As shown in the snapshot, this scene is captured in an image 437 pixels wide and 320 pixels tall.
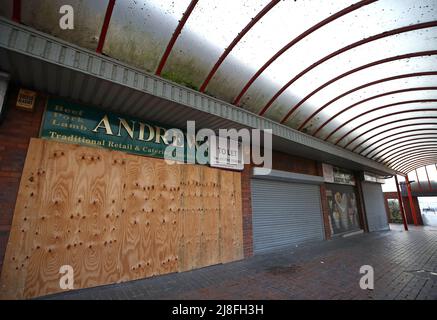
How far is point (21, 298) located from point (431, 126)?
52.4 ft

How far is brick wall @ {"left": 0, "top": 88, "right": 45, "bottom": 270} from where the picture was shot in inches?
141

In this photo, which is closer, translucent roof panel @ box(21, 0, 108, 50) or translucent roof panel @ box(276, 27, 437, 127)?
translucent roof panel @ box(21, 0, 108, 50)


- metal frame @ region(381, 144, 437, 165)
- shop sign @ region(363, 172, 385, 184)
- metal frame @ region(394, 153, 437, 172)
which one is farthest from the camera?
metal frame @ region(394, 153, 437, 172)

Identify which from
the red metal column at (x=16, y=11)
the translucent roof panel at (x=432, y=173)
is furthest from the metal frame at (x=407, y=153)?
the red metal column at (x=16, y=11)

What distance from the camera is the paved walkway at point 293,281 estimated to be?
12.7ft

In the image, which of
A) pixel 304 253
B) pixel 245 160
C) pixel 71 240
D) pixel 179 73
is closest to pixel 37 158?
pixel 71 240

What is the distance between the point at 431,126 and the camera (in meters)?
10.1

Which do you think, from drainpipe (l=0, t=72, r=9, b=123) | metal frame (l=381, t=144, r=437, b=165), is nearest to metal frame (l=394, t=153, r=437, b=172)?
metal frame (l=381, t=144, r=437, b=165)

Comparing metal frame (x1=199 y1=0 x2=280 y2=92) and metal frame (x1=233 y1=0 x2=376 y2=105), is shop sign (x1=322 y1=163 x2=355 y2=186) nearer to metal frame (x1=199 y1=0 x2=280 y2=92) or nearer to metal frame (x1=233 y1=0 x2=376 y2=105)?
metal frame (x1=233 y1=0 x2=376 y2=105)

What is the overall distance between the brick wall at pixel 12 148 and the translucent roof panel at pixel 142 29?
2024 millimetres

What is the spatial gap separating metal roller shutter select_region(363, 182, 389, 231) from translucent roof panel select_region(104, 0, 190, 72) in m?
16.0

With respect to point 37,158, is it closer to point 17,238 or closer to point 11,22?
point 17,238

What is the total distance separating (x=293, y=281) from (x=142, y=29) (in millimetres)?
6307

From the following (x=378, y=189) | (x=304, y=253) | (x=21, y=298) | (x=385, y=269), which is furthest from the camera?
(x=378, y=189)
